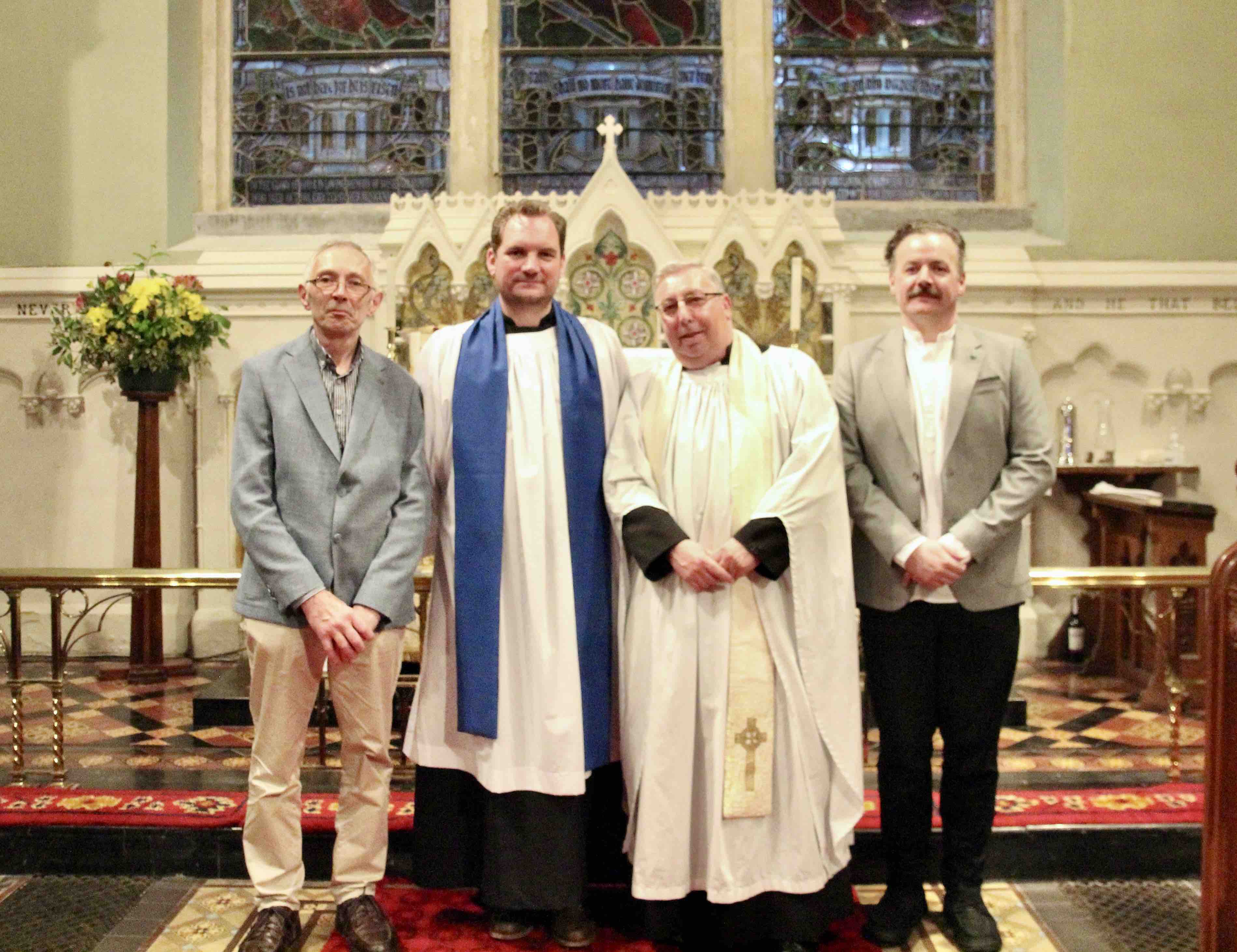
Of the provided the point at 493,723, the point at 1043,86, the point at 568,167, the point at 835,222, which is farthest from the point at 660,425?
the point at 1043,86

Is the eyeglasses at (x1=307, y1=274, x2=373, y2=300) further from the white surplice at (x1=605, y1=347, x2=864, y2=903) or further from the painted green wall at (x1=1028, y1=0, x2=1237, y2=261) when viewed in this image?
the painted green wall at (x1=1028, y1=0, x2=1237, y2=261)

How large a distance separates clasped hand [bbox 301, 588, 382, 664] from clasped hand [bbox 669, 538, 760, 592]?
0.75m

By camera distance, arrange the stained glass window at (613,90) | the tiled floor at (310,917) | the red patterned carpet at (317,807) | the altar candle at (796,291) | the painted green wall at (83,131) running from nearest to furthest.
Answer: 1. the tiled floor at (310,917)
2. the red patterned carpet at (317,807)
3. the altar candle at (796,291)
4. the painted green wall at (83,131)
5. the stained glass window at (613,90)

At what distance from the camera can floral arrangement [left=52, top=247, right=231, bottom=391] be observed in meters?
5.94

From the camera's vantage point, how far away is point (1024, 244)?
22.9ft

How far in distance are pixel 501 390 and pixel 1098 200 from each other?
512 cm

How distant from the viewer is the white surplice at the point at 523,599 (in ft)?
9.55

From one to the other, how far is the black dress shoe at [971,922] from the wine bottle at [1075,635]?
3.55 m

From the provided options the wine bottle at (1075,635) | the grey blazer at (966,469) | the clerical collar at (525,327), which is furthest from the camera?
the wine bottle at (1075,635)

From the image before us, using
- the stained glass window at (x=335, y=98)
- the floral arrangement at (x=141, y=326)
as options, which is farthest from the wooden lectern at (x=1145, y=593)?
the floral arrangement at (x=141, y=326)

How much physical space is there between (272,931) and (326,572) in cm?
88

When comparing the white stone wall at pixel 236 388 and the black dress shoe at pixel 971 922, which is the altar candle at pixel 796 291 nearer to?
the white stone wall at pixel 236 388

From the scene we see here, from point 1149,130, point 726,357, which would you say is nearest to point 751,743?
point 726,357

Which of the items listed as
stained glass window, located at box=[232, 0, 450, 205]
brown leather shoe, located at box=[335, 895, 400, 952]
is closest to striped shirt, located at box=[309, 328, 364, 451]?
brown leather shoe, located at box=[335, 895, 400, 952]
